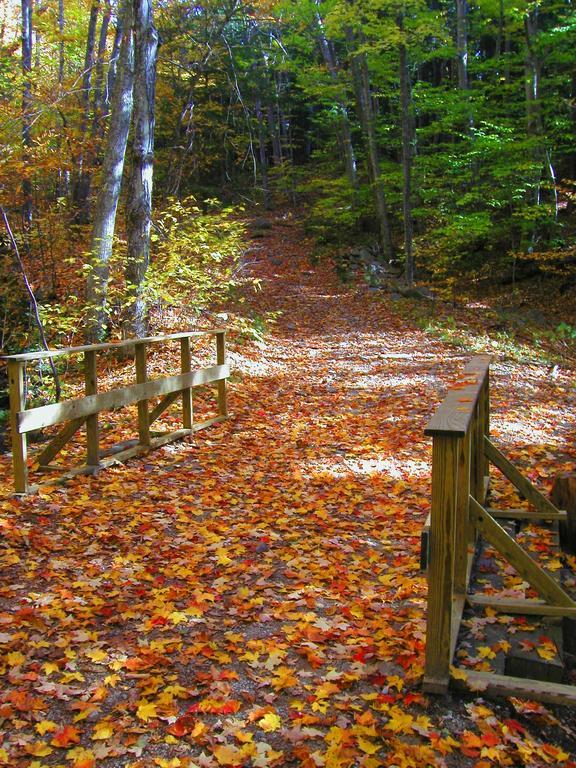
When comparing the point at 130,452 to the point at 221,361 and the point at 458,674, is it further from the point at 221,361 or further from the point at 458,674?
the point at 458,674

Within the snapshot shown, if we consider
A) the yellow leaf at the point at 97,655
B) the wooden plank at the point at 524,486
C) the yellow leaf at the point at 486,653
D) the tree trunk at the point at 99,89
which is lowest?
the yellow leaf at the point at 97,655

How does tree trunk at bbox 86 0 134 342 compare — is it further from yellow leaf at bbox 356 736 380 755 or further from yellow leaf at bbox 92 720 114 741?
yellow leaf at bbox 356 736 380 755

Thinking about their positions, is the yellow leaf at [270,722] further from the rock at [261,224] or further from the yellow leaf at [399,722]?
the rock at [261,224]

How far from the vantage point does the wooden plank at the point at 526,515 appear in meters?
5.21

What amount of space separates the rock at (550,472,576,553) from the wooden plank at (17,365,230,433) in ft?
14.8

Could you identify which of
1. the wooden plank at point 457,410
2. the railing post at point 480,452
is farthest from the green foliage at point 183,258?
the wooden plank at point 457,410

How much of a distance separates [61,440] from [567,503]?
4916 mm

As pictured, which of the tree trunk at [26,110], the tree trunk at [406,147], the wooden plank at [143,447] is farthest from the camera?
the tree trunk at [406,147]

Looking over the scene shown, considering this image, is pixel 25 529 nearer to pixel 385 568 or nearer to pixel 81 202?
pixel 385 568

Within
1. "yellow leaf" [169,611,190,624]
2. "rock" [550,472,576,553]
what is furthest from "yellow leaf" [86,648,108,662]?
"rock" [550,472,576,553]

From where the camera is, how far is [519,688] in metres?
3.13

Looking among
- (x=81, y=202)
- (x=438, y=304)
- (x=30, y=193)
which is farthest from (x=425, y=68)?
(x=30, y=193)

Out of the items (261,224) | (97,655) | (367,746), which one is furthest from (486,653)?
(261,224)

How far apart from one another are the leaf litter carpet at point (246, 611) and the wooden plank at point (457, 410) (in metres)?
1.33
